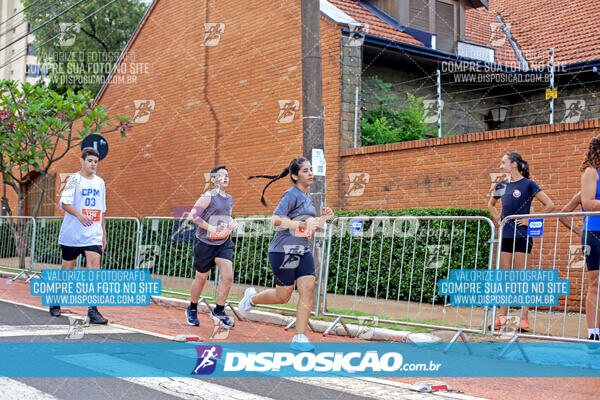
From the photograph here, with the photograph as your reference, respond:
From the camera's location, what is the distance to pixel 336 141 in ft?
44.0

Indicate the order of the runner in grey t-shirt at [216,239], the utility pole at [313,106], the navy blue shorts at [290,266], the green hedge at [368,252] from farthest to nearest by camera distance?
the green hedge at [368,252]
the utility pole at [313,106]
the runner in grey t-shirt at [216,239]
the navy blue shorts at [290,266]

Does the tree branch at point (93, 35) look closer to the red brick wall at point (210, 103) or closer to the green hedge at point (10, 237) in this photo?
the red brick wall at point (210, 103)

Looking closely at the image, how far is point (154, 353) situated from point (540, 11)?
1707cm

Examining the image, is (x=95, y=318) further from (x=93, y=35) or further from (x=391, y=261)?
(x=93, y=35)

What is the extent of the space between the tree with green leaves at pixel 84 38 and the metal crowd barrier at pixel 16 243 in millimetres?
14254

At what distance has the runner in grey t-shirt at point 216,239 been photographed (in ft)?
24.9

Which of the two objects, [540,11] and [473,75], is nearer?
[473,75]

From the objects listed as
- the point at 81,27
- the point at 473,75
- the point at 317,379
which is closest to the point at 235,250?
the point at 317,379

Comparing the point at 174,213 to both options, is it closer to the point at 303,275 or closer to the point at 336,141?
the point at 336,141

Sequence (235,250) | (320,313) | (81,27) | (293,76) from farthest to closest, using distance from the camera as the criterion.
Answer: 1. (81,27)
2. (293,76)
3. (235,250)
4. (320,313)

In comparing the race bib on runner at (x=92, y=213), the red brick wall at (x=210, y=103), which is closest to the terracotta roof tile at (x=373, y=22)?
the red brick wall at (x=210, y=103)

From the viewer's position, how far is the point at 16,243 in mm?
15070

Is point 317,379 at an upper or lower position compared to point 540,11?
lower

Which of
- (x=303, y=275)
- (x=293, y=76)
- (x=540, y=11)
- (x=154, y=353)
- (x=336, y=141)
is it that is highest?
(x=540, y=11)
